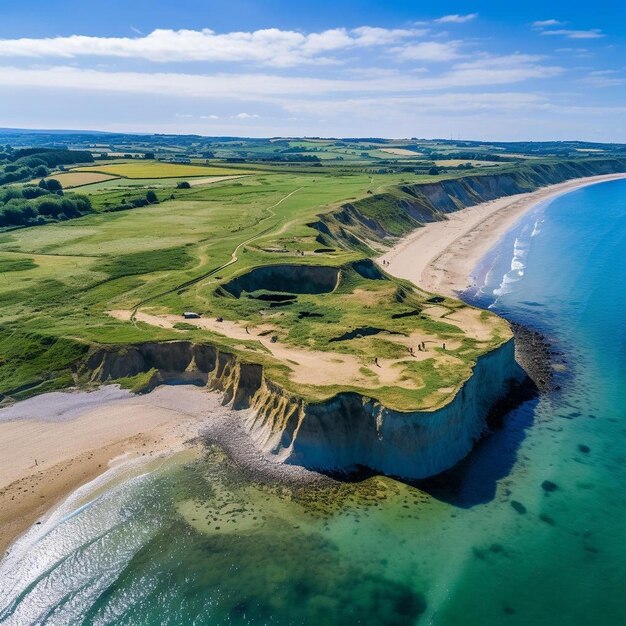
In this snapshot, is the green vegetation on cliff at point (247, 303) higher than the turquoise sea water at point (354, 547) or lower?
higher

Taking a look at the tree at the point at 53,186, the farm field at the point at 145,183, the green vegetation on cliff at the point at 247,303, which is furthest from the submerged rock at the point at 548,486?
the tree at the point at 53,186

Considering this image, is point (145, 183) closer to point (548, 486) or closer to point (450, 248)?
point (450, 248)

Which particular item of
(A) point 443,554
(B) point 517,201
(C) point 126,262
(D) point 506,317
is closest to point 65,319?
(C) point 126,262

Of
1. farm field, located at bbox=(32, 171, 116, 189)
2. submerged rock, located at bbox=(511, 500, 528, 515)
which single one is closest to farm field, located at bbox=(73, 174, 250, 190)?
farm field, located at bbox=(32, 171, 116, 189)

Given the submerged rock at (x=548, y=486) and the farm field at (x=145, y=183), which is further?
the farm field at (x=145, y=183)

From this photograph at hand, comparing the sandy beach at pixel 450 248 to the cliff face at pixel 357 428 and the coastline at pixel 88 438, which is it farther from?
the coastline at pixel 88 438

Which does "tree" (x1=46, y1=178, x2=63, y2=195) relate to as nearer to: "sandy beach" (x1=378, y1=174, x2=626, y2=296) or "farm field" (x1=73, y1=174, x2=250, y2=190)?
"farm field" (x1=73, y1=174, x2=250, y2=190)

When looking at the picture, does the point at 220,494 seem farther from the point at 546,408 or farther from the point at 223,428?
the point at 546,408
